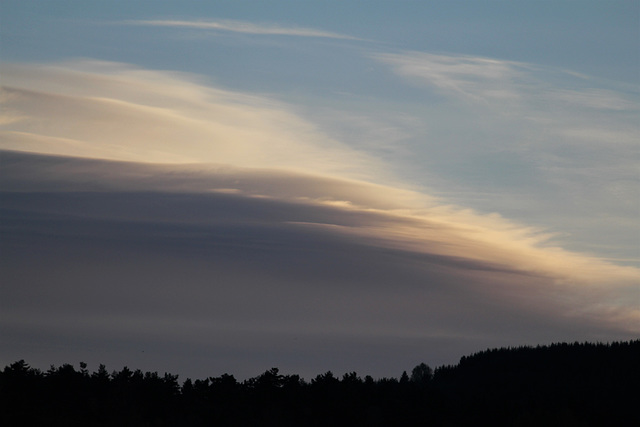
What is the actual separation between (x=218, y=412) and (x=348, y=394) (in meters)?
29.8

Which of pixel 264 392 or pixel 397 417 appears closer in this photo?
pixel 397 417

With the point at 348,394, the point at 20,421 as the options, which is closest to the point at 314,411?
the point at 348,394

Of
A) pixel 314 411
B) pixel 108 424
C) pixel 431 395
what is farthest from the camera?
pixel 431 395

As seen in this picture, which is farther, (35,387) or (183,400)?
(183,400)

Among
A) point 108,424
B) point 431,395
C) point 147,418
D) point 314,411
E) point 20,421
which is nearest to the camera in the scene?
point 20,421

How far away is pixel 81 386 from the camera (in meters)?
199

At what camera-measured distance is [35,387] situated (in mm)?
178500

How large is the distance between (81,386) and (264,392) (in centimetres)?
4104

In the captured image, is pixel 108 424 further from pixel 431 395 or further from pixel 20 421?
pixel 431 395

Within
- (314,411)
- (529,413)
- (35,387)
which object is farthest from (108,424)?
(529,413)

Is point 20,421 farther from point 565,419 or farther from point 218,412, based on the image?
point 565,419

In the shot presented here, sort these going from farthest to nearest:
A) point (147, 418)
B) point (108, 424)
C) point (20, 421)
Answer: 1. point (147, 418)
2. point (108, 424)
3. point (20, 421)

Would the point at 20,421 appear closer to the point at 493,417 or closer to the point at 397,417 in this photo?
the point at 397,417

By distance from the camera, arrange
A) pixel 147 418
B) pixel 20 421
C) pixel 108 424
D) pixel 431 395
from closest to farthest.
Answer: pixel 20 421, pixel 108 424, pixel 147 418, pixel 431 395
